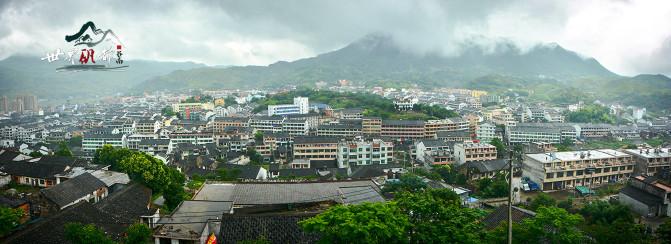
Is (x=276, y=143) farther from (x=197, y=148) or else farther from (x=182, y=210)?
(x=182, y=210)

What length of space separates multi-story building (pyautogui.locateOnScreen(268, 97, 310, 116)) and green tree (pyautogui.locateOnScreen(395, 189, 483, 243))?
54405mm

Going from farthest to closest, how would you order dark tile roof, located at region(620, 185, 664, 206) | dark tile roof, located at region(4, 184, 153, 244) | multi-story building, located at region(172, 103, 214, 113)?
multi-story building, located at region(172, 103, 214, 113) → dark tile roof, located at region(620, 185, 664, 206) → dark tile roof, located at region(4, 184, 153, 244)

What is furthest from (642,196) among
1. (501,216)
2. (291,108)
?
(291,108)

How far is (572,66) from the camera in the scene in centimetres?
18788

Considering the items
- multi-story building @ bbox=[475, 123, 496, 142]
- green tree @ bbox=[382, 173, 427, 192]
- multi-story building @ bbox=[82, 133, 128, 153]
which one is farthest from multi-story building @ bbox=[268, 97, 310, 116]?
green tree @ bbox=[382, 173, 427, 192]

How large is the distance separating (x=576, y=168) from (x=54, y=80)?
93.2 metres

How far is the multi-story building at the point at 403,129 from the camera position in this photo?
4938 centimetres

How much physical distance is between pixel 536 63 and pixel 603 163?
17177cm

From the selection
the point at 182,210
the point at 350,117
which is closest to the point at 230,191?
the point at 182,210

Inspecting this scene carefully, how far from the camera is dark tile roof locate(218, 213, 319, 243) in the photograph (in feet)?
38.5

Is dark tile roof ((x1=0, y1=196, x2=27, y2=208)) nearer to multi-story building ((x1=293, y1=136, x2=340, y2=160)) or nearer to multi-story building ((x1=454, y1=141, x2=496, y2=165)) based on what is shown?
multi-story building ((x1=293, y1=136, x2=340, y2=160))

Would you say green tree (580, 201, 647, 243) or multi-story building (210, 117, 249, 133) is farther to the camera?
multi-story building (210, 117, 249, 133)

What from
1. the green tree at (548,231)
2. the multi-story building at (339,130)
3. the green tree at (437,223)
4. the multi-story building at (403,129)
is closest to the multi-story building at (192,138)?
the multi-story building at (339,130)

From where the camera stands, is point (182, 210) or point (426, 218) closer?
point (426, 218)
